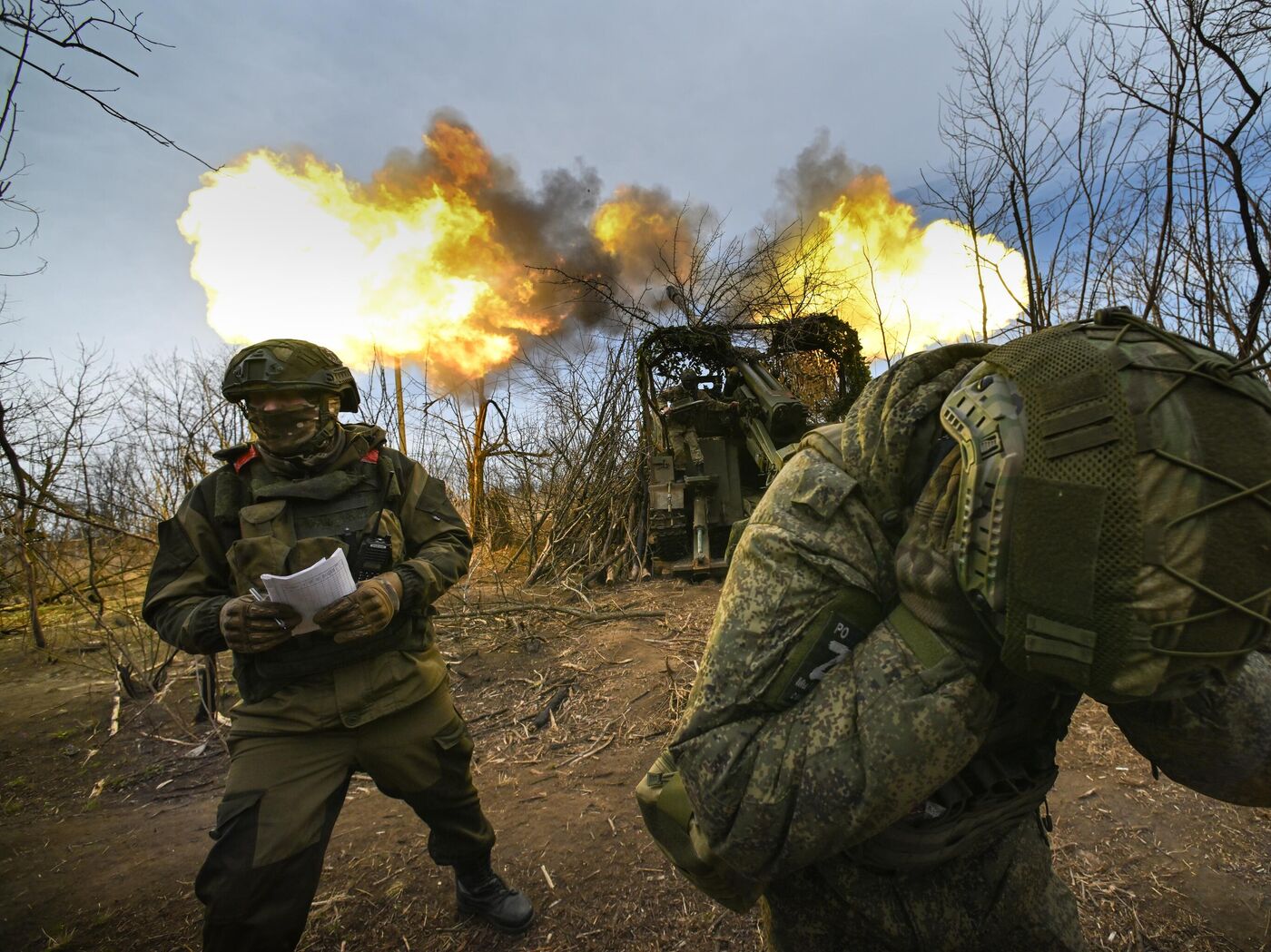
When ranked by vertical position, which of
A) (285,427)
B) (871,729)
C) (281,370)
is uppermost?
(281,370)

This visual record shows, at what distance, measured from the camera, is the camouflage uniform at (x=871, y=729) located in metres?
1.01

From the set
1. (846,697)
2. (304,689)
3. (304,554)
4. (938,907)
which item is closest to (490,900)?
(304,689)

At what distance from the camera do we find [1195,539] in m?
0.80

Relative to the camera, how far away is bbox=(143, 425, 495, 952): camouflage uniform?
184 cm

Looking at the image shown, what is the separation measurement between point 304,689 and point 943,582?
2.06m

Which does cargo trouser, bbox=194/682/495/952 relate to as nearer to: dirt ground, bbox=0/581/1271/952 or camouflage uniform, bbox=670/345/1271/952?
dirt ground, bbox=0/581/1271/952

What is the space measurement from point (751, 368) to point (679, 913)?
23.3 ft

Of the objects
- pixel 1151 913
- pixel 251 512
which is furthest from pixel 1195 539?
pixel 251 512

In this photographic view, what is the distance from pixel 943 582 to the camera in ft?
3.32

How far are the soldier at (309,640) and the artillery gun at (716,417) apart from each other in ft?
17.9

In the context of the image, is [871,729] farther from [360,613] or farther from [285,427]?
[285,427]

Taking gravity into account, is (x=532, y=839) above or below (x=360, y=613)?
below

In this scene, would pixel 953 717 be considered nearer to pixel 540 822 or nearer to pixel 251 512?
pixel 251 512

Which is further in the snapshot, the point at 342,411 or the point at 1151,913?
the point at 342,411
